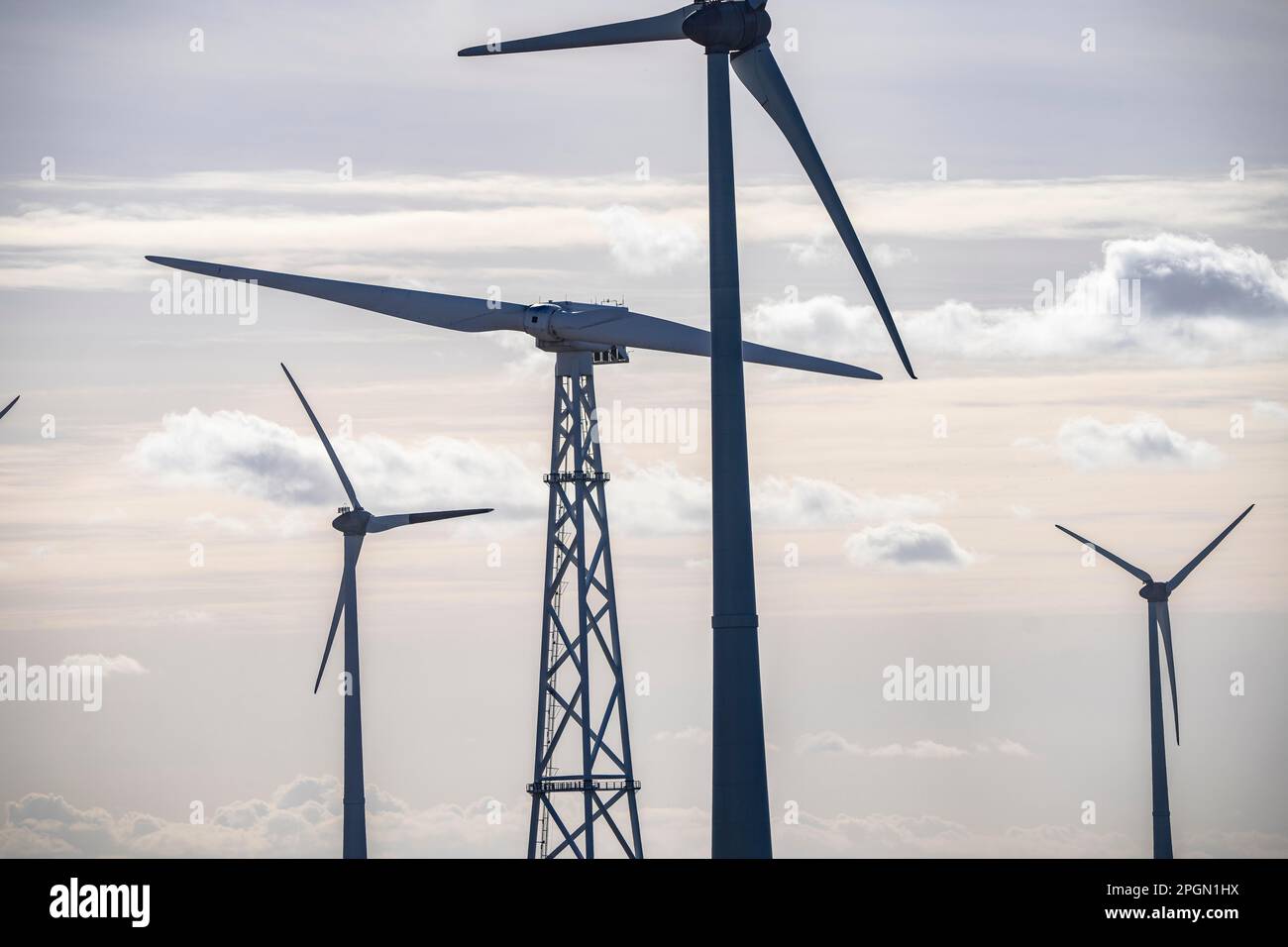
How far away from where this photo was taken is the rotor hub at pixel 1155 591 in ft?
398

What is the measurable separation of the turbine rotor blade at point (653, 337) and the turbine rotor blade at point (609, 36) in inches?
723

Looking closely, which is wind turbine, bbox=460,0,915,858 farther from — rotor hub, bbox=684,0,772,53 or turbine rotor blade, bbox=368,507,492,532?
turbine rotor blade, bbox=368,507,492,532

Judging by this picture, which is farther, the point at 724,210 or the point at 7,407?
the point at 7,407

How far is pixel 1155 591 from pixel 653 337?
3676cm

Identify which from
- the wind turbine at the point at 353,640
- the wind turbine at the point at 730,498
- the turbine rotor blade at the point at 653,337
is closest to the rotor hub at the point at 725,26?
the wind turbine at the point at 730,498

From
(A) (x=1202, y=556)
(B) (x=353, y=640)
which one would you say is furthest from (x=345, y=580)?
(A) (x=1202, y=556)

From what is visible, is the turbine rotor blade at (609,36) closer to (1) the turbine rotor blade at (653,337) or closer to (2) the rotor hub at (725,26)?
(2) the rotor hub at (725,26)

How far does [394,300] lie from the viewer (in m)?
92.1

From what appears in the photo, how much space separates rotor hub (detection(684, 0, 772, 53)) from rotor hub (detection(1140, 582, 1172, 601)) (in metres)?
59.4

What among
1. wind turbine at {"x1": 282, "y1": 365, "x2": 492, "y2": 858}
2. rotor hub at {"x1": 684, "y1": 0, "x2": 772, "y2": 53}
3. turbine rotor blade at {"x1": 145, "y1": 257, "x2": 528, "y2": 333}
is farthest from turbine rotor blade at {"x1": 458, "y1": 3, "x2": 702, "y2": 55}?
wind turbine at {"x1": 282, "y1": 365, "x2": 492, "y2": 858}
